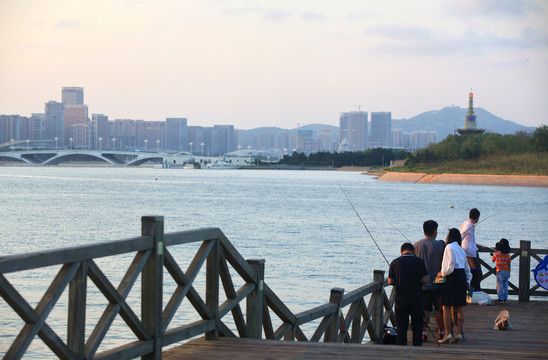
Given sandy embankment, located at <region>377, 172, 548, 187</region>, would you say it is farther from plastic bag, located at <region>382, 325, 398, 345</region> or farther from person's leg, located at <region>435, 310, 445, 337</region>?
plastic bag, located at <region>382, 325, 398, 345</region>

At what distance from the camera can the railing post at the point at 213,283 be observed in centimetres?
669

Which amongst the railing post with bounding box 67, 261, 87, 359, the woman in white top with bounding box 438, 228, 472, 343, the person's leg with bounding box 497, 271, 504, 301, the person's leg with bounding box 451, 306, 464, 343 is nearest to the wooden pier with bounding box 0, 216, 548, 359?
the railing post with bounding box 67, 261, 87, 359

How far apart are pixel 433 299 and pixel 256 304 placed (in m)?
3.79

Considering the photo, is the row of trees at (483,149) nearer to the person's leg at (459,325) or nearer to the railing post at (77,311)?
the person's leg at (459,325)

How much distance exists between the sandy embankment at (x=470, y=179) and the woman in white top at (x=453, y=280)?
110 m

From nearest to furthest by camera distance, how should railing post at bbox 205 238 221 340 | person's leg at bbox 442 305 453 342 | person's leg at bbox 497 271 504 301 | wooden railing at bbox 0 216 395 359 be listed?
wooden railing at bbox 0 216 395 359, railing post at bbox 205 238 221 340, person's leg at bbox 442 305 453 342, person's leg at bbox 497 271 504 301

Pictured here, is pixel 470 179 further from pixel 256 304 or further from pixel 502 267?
pixel 256 304

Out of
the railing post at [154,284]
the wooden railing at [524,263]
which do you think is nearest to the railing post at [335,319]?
the railing post at [154,284]

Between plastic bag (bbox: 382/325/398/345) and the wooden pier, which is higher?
the wooden pier

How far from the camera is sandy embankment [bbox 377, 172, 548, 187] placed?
11773cm

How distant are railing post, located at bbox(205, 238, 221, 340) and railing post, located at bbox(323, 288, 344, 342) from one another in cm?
210

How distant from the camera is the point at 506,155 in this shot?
137625mm

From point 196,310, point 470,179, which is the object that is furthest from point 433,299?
point 470,179

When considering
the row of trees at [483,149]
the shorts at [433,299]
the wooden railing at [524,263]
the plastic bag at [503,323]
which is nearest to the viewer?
the shorts at [433,299]
